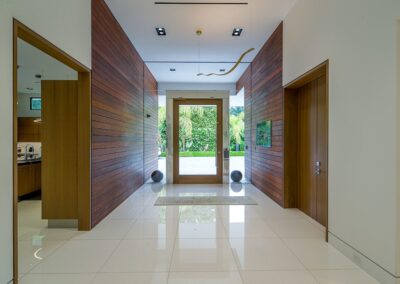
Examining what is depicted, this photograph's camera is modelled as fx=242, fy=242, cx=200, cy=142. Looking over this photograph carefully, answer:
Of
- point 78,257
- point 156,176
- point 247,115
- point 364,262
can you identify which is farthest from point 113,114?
point 247,115

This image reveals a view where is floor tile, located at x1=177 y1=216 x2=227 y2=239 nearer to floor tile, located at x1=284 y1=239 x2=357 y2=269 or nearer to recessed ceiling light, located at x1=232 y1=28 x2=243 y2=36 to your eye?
floor tile, located at x1=284 y1=239 x2=357 y2=269

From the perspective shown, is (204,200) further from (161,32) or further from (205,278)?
(161,32)

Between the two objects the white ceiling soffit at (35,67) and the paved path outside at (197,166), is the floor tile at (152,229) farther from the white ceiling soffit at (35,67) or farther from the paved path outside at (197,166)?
the paved path outside at (197,166)

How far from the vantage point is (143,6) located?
166 inches

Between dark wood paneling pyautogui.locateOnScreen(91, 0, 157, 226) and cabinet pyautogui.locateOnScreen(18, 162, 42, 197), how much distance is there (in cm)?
239

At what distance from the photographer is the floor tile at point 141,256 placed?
2578mm

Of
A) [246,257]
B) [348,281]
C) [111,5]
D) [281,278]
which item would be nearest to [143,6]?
[111,5]

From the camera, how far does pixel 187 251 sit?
9.71 ft

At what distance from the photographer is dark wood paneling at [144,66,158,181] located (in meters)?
7.60

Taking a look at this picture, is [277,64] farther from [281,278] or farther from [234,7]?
[281,278]

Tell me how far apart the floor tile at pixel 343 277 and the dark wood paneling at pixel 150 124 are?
594 cm

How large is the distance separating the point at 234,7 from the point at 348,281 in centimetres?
424

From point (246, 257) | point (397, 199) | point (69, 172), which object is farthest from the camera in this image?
point (69, 172)

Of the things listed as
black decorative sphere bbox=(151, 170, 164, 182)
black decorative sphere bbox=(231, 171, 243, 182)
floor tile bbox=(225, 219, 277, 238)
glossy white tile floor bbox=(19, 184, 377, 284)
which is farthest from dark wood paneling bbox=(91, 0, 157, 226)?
black decorative sphere bbox=(231, 171, 243, 182)
